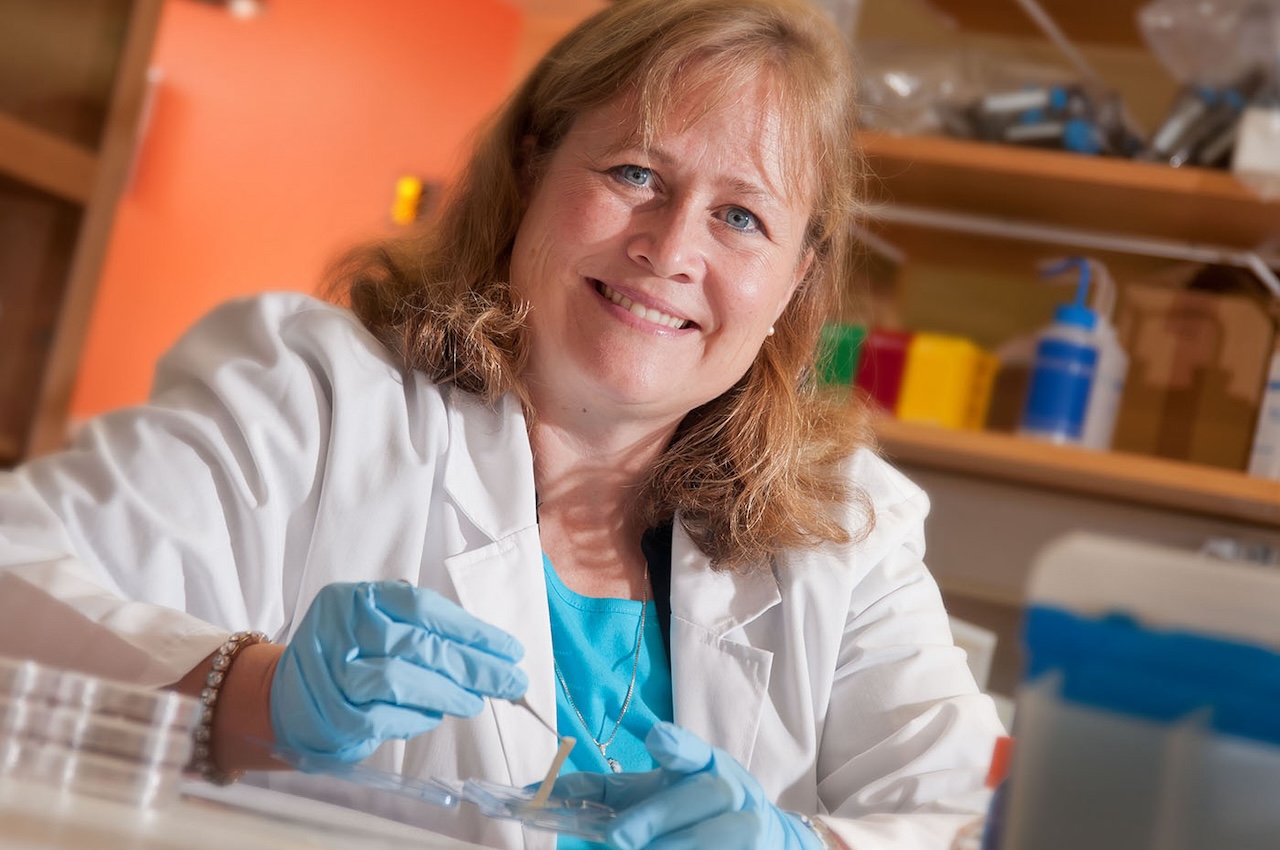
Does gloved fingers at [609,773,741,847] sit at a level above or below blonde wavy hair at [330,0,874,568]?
below

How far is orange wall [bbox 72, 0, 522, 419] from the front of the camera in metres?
4.59

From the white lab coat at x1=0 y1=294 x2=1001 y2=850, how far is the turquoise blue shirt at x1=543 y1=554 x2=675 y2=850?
0.09ft

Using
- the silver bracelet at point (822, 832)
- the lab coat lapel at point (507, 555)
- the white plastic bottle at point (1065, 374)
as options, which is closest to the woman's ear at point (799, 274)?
the lab coat lapel at point (507, 555)

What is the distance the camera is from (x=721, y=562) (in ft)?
4.38

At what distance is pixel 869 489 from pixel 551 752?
492mm

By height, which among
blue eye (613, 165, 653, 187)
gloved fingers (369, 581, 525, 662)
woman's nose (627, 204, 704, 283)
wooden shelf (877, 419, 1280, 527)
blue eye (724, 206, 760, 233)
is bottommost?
gloved fingers (369, 581, 525, 662)

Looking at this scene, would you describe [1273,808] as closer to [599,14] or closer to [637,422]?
[637,422]

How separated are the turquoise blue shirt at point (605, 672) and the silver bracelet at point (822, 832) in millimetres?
213

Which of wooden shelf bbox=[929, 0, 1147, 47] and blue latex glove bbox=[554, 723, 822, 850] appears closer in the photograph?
blue latex glove bbox=[554, 723, 822, 850]

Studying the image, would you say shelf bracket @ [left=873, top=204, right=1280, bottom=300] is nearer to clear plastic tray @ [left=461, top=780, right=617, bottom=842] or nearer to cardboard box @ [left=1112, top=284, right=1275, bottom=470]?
cardboard box @ [left=1112, top=284, right=1275, bottom=470]

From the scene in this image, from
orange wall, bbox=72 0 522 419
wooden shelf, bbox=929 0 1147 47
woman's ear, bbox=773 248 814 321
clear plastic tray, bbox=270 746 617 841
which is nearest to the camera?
clear plastic tray, bbox=270 746 617 841

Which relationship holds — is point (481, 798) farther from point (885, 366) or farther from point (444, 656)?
point (885, 366)

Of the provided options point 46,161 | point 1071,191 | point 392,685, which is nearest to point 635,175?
point 392,685

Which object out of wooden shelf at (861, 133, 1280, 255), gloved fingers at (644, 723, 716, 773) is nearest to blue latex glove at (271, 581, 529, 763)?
gloved fingers at (644, 723, 716, 773)
